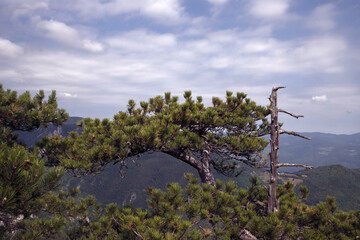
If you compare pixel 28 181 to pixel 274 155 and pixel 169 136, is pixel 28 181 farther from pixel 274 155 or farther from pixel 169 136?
pixel 274 155

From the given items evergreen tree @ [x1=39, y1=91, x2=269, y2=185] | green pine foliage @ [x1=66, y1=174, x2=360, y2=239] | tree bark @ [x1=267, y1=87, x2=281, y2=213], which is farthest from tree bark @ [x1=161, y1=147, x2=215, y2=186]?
tree bark @ [x1=267, y1=87, x2=281, y2=213]

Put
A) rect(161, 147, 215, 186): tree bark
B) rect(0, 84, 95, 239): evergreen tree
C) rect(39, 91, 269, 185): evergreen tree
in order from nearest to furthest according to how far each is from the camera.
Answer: rect(0, 84, 95, 239): evergreen tree, rect(39, 91, 269, 185): evergreen tree, rect(161, 147, 215, 186): tree bark

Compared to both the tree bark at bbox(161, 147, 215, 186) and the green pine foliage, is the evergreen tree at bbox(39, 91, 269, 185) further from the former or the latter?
the green pine foliage

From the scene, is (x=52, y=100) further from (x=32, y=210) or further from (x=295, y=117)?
(x=295, y=117)

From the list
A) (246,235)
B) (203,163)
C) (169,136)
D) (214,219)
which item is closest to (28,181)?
(169,136)

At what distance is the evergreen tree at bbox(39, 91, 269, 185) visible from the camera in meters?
6.26

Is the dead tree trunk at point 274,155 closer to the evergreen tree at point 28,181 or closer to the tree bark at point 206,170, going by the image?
the tree bark at point 206,170

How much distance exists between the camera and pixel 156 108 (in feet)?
27.9

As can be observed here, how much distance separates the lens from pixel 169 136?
669 cm

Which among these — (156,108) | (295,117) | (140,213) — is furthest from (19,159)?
(295,117)

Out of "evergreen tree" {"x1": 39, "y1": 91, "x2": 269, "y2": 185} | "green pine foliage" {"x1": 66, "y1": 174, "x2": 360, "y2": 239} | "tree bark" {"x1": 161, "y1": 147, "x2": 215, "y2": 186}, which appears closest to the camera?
"green pine foliage" {"x1": 66, "y1": 174, "x2": 360, "y2": 239}

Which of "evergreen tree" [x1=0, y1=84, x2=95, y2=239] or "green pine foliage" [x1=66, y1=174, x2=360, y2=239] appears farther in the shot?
"green pine foliage" [x1=66, y1=174, x2=360, y2=239]

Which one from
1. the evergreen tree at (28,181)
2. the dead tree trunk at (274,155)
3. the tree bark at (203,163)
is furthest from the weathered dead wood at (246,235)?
the evergreen tree at (28,181)

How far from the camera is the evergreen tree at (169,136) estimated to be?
6258 mm
